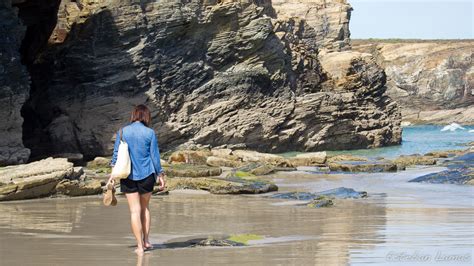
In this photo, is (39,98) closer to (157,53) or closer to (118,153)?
(157,53)

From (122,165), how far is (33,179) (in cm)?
649

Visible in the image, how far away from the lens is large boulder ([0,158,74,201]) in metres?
15.2

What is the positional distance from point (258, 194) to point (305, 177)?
5568mm

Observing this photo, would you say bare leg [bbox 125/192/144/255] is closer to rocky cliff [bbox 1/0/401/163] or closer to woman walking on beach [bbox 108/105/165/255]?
woman walking on beach [bbox 108/105/165/255]

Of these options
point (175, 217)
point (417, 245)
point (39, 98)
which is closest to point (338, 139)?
point (39, 98)

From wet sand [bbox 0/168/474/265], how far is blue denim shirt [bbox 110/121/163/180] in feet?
2.58

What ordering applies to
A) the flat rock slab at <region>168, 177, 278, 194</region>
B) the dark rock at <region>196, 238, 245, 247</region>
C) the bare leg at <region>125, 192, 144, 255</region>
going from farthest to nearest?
the flat rock slab at <region>168, 177, 278, 194</region>
the dark rock at <region>196, 238, 245, 247</region>
the bare leg at <region>125, 192, 144, 255</region>

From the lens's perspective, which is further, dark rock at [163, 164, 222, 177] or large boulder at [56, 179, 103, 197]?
dark rock at [163, 164, 222, 177]

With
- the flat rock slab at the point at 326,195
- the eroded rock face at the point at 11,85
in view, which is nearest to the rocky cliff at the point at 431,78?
the eroded rock face at the point at 11,85

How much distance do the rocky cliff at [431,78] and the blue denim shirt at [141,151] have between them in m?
88.9

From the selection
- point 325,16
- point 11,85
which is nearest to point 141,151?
point 11,85

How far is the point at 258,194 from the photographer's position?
17.0 m

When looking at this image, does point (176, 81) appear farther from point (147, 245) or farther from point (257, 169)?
point (147, 245)

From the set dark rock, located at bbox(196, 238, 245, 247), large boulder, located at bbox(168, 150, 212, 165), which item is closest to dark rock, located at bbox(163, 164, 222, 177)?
large boulder, located at bbox(168, 150, 212, 165)
